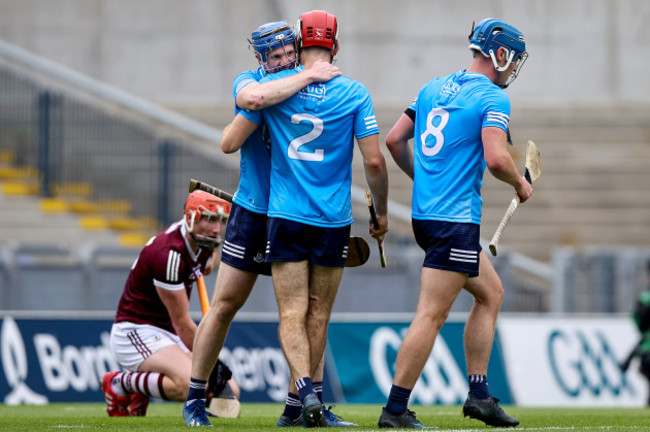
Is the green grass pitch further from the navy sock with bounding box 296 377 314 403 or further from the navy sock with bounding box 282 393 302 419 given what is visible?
the navy sock with bounding box 296 377 314 403

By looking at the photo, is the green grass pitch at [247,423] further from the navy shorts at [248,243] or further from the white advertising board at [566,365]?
the white advertising board at [566,365]

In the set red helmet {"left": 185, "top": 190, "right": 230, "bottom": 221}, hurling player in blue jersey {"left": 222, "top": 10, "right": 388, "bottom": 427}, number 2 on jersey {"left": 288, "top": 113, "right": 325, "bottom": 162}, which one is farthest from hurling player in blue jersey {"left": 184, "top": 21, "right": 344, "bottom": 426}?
red helmet {"left": 185, "top": 190, "right": 230, "bottom": 221}

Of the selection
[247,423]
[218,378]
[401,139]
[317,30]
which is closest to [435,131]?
[401,139]

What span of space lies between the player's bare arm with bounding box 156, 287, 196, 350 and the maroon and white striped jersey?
39 millimetres

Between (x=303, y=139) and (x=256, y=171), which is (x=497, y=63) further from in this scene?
(x=256, y=171)

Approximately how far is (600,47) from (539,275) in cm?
658

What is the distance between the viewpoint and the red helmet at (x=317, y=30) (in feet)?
19.7

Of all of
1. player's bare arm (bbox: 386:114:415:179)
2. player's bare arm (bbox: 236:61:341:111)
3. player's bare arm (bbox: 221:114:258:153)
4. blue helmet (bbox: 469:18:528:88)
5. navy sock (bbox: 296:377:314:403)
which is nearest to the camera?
navy sock (bbox: 296:377:314:403)

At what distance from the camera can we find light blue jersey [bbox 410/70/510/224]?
5.96 metres

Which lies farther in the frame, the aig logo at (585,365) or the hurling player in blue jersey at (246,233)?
the aig logo at (585,365)

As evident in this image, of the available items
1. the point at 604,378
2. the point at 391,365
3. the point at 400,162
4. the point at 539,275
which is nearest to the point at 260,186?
the point at 400,162

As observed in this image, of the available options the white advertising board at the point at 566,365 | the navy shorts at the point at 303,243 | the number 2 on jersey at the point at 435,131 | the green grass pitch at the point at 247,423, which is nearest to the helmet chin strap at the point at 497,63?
the number 2 on jersey at the point at 435,131

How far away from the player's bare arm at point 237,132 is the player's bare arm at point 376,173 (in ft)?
1.82

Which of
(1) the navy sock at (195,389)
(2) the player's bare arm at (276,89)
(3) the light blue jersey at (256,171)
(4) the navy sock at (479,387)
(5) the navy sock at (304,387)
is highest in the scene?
(2) the player's bare arm at (276,89)
